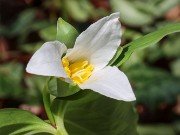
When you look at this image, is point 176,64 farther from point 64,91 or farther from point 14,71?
point 64,91

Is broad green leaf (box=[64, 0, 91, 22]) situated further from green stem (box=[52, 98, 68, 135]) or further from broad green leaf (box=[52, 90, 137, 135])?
green stem (box=[52, 98, 68, 135])

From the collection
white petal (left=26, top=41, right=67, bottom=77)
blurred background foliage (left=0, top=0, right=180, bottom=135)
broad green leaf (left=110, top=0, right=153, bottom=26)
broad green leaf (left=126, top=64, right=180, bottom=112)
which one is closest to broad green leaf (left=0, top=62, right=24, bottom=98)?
blurred background foliage (left=0, top=0, right=180, bottom=135)

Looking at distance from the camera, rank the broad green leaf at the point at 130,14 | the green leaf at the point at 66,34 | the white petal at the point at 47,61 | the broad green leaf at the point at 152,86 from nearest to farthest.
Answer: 1. the white petal at the point at 47,61
2. the green leaf at the point at 66,34
3. the broad green leaf at the point at 152,86
4. the broad green leaf at the point at 130,14

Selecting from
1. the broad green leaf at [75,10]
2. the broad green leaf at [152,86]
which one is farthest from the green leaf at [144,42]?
the broad green leaf at [75,10]

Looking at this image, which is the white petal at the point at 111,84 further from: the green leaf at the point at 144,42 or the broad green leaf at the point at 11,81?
the broad green leaf at the point at 11,81

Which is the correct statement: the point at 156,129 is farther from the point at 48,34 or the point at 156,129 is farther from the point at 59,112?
the point at 59,112

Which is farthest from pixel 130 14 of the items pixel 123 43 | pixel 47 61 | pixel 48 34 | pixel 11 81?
pixel 47 61
